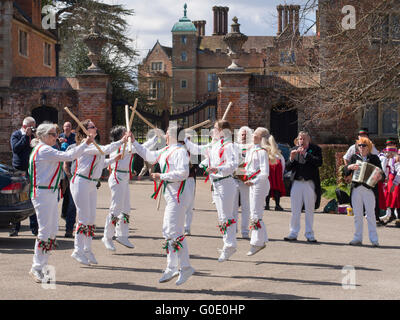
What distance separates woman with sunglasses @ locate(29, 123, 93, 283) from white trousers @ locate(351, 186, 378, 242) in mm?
5214

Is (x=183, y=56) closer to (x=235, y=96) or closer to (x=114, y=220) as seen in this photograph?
(x=235, y=96)

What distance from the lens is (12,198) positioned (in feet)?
32.6

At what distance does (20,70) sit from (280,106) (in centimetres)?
1190

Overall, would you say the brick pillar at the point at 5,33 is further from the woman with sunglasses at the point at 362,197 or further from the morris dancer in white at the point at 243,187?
the woman with sunglasses at the point at 362,197

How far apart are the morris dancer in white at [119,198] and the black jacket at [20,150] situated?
7.72 feet

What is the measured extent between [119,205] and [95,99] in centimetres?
1352

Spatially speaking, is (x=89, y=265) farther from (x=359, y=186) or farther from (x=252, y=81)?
(x=252, y=81)

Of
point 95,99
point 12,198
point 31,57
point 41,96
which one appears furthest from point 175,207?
point 31,57

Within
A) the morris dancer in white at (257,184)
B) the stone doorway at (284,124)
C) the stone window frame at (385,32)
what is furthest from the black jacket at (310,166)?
the stone doorway at (284,124)

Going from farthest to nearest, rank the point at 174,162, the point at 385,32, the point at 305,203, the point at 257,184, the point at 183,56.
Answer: the point at 183,56, the point at 385,32, the point at 305,203, the point at 257,184, the point at 174,162

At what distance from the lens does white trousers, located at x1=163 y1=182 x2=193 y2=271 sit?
721cm

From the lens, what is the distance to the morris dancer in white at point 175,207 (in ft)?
23.6

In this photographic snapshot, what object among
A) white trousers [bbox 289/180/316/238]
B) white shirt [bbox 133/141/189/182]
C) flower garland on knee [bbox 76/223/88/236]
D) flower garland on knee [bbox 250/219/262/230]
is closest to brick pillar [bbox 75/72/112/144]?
white trousers [bbox 289/180/316/238]

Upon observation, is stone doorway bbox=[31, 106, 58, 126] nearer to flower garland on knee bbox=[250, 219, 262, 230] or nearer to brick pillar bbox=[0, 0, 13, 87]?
brick pillar bbox=[0, 0, 13, 87]
